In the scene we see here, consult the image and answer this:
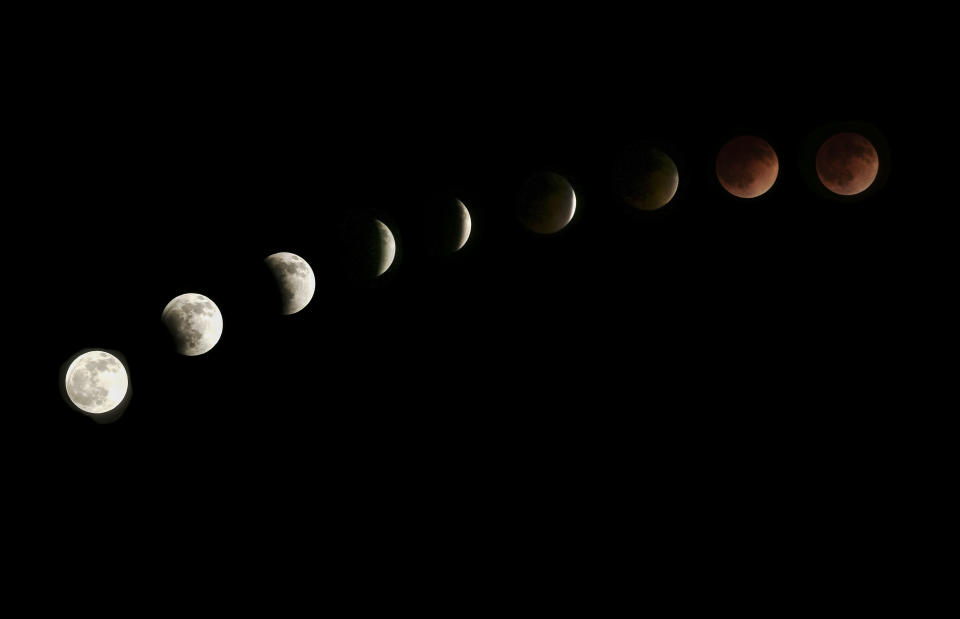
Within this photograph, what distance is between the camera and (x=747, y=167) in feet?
14.9

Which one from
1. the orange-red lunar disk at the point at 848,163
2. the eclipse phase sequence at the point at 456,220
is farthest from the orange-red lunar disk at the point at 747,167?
the orange-red lunar disk at the point at 848,163

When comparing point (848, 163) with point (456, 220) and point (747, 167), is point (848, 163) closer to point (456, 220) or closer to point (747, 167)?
point (747, 167)

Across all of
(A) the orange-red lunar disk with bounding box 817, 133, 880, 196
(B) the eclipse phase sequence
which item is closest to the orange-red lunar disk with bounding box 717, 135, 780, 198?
(B) the eclipse phase sequence

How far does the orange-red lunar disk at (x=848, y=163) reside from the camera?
4426 millimetres

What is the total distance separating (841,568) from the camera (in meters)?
5.38

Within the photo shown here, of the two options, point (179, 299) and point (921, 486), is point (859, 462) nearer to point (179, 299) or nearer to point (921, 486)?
point (921, 486)

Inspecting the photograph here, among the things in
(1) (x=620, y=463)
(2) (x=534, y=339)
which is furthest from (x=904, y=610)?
(2) (x=534, y=339)

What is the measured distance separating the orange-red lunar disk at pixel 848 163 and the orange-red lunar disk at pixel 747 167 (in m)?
0.30

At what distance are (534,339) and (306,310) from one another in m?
1.88

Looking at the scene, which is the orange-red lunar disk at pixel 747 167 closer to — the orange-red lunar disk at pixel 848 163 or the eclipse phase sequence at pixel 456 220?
the eclipse phase sequence at pixel 456 220

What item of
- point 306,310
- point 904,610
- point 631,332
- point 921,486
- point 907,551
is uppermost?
point 306,310

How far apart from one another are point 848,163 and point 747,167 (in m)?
0.56

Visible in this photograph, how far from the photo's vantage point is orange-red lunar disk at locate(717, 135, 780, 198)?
4.53 metres

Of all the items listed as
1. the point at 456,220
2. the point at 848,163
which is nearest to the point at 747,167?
the point at 848,163
